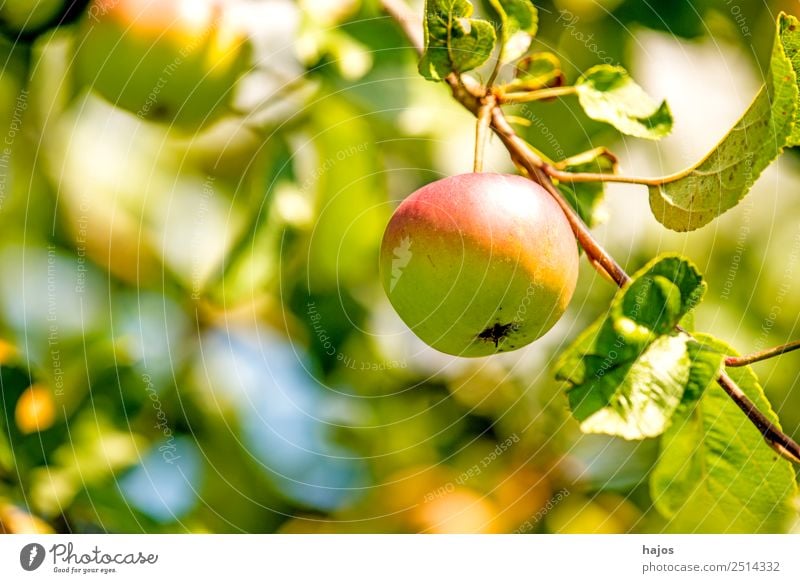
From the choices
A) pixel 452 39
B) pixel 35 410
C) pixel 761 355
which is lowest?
pixel 35 410

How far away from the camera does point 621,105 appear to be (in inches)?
32.9

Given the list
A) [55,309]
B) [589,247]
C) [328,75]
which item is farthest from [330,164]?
[589,247]

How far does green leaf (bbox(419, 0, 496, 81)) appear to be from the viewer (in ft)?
2.34

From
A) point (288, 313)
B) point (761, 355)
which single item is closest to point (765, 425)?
point (761, 355)

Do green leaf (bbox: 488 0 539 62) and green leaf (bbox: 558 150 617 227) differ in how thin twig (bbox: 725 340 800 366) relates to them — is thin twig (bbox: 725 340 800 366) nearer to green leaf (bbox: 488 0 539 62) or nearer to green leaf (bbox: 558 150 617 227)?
green leaf (bbox: 558 150 617 227)

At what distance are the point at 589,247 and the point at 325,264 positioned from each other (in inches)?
18.7

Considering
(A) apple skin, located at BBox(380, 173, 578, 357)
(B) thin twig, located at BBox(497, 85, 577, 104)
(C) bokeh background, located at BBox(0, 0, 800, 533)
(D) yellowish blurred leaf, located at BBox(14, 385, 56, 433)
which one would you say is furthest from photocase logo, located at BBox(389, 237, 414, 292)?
(D) yellowish blurred leaf, located at BBox(14, 385, 56, 433)

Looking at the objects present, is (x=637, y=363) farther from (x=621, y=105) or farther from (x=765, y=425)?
(x=621, y=105)

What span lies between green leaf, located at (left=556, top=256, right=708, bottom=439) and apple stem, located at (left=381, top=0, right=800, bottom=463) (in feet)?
0.12

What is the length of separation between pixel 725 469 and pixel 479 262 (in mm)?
382

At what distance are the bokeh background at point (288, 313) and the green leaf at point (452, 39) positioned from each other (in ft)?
1.00

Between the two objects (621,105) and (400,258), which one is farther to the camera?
(621,105)
